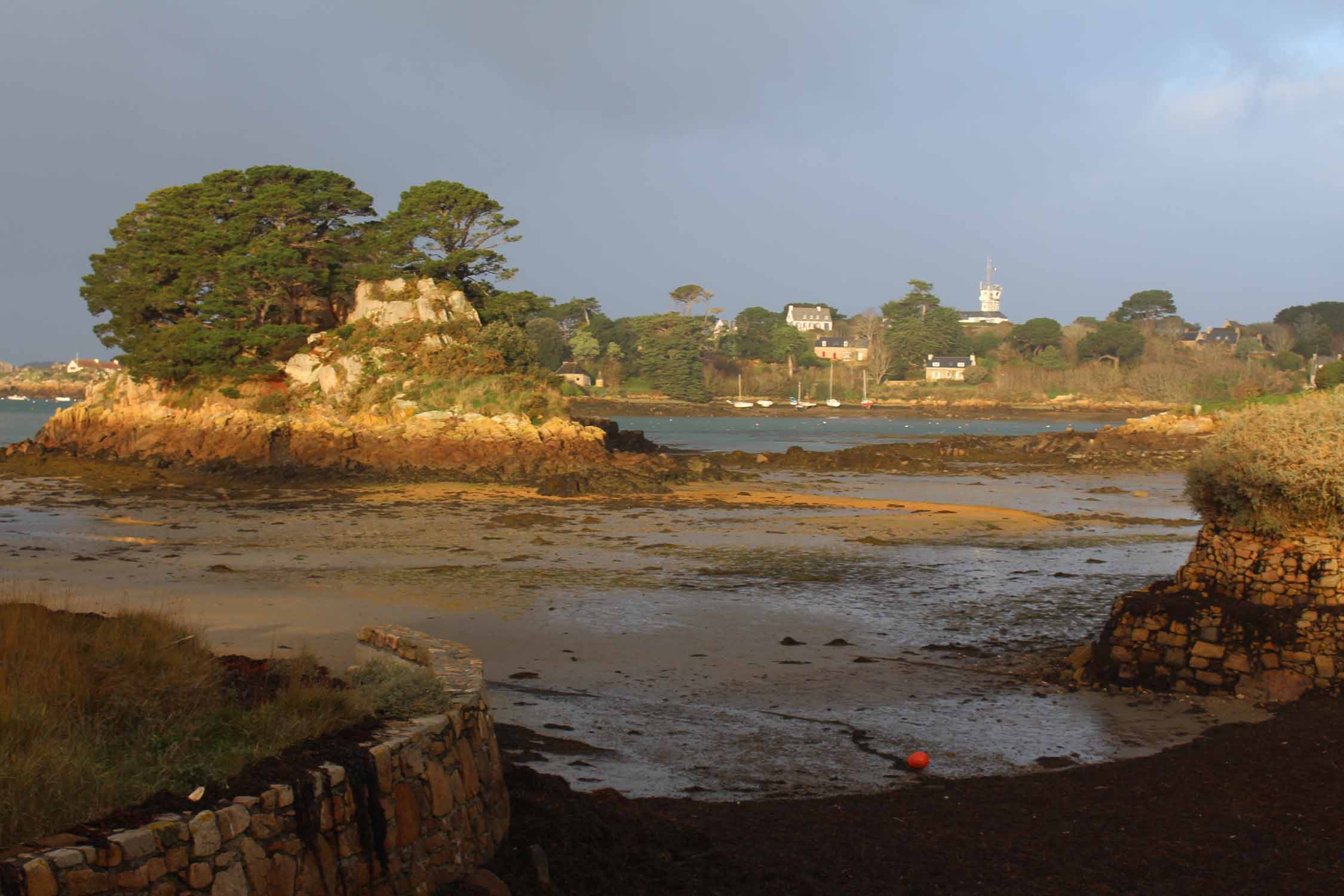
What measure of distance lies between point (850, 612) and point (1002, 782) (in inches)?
255

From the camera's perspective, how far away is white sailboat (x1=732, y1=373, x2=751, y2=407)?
105825mm

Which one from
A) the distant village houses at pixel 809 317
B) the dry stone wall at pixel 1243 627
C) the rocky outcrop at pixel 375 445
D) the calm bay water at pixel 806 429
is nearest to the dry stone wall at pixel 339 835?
the dry stone wall at pixel 1243 627

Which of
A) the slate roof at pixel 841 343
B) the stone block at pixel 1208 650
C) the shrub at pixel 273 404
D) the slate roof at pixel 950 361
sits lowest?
the stone block at pixel 1208 650

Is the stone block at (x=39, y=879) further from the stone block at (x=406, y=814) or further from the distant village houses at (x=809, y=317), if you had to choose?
the distant village houses at (x=809, y=317)

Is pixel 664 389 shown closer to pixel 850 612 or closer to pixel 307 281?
pixel 307 281

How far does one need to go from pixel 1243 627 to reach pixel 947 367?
114028 mm

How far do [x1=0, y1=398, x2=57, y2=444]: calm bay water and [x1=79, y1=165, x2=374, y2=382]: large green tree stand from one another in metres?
5.84

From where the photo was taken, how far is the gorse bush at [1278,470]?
9930 millimetres

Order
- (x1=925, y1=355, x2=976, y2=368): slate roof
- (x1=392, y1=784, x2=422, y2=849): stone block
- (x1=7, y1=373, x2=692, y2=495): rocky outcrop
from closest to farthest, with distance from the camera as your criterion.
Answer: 1. (x1=392, y1=784, x2=422, y2=849): stone block
2. (x1=7, y1=373, x2=692, y2=495): rocky outcrop
3. (x1=925, y1=355, x2=976, y2=368): slate roof

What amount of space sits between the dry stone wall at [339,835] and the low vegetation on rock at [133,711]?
24 cm

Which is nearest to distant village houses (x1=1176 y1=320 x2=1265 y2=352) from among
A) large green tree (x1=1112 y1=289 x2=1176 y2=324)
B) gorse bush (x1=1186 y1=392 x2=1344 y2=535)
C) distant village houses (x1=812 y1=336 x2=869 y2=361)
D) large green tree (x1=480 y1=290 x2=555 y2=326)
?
large green tree (x1=1112 y1=289 x2=1176 y2=324)

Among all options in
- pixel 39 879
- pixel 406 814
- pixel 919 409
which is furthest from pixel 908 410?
pixel 39 879

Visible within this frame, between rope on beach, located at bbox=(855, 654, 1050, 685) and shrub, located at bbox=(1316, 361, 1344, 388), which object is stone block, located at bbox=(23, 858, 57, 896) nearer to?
rope on beach, located at bbox=(855, 654, 1050, 685)

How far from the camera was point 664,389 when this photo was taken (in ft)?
352
